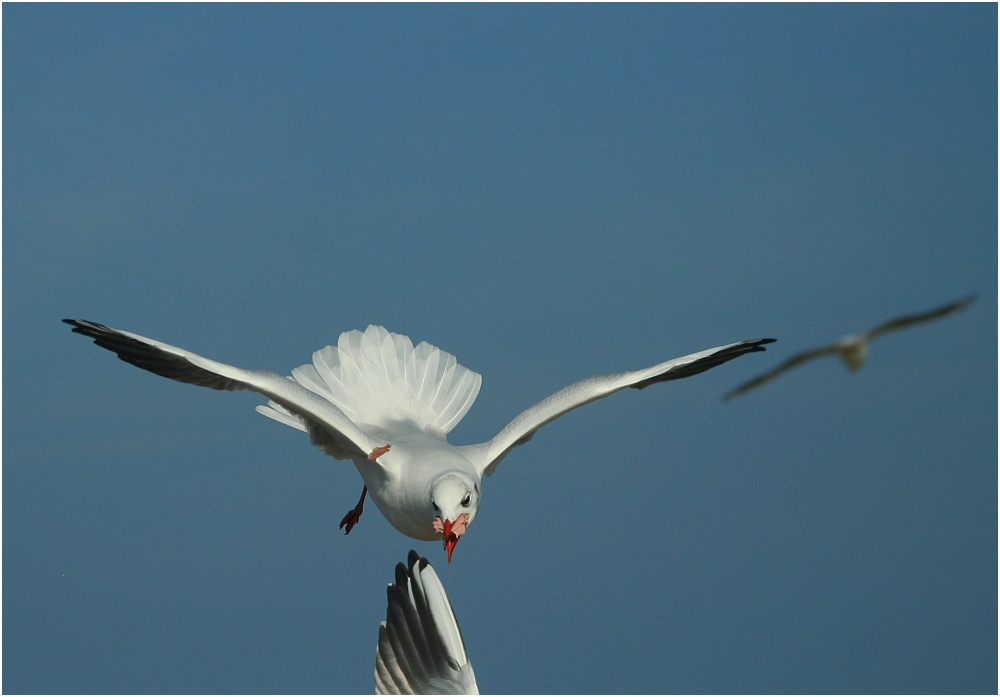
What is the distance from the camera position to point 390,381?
8.73 metres

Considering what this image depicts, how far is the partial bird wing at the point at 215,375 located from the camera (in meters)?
6.95

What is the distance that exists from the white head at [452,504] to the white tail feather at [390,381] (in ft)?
5.00

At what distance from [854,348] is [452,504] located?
465 cm

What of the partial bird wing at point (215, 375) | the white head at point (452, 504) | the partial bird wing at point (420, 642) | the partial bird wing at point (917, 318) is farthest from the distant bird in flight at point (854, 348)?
the partial bird wing at point (420, 642)

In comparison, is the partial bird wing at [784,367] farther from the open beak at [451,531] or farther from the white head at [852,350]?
the open beak at [451,531]

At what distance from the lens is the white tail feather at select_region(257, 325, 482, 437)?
336 inches

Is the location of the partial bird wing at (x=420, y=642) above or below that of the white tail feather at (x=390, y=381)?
below

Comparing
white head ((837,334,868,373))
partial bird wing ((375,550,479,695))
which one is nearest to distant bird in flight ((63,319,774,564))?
partial bird wing ((375,550,479,695))

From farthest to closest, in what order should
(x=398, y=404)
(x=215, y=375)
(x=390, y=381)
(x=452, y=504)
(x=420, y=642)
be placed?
(x=390, y=381), (x=398, y=404), (x=420, y=642), (x=215, y=375), (x=452, y=504)

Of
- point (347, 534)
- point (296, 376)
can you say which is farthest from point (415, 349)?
point (347, 534)

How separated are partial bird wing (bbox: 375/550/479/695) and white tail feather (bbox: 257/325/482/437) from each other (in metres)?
1.00

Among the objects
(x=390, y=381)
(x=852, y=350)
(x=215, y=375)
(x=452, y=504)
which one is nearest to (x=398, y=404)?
(x=390, y=381)

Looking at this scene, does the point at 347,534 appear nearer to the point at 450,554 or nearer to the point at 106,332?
the point at 450,554

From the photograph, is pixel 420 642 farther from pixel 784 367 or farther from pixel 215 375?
pixel 784 367
